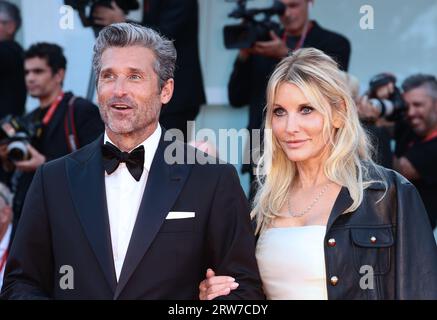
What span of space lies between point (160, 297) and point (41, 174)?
2.19 ft

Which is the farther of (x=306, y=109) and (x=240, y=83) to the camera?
(x=240, y=83)

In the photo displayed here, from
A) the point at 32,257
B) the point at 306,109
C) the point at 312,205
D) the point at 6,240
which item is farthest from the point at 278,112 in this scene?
the point at 6,240

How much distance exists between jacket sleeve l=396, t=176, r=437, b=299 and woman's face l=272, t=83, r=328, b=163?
423mm

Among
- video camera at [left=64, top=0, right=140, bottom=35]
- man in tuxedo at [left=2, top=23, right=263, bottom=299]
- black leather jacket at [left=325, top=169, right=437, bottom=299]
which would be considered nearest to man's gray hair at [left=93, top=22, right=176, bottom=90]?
man in tuxedo at [left=2, top=23, right=263, bottom=299]

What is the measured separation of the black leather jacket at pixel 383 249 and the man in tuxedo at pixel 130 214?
342mm

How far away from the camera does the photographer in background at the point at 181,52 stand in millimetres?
5723

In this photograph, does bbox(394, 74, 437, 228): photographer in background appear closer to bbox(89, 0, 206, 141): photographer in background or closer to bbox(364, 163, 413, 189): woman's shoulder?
bbox(89, 0, 206, 141): photographer in background

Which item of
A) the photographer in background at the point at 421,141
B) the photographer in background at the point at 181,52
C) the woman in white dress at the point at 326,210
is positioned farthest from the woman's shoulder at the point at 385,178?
the photographer in background at the point at 181,52

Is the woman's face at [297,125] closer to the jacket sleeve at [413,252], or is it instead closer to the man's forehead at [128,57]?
the jacket sleeve at [413,252]

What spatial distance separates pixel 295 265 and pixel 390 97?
242 cm

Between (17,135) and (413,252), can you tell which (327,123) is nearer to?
(413,252)

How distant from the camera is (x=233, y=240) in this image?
129 inches

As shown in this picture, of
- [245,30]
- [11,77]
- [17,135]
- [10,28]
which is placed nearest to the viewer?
[245,30]
